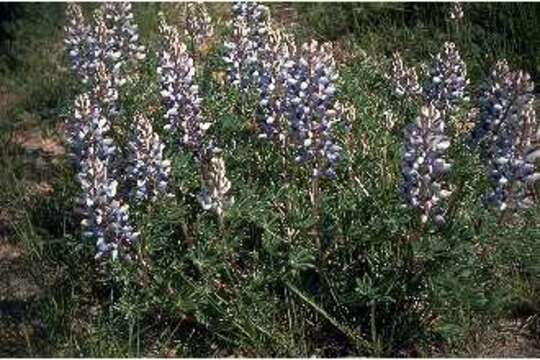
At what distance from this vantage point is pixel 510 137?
3350 millimetres

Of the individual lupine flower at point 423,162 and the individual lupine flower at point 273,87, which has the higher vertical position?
the individual lupine flower at point 273,87

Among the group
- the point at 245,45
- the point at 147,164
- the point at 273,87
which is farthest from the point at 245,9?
the point at 147,164

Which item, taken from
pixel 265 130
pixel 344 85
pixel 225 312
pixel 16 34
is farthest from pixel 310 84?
pixel 16 34

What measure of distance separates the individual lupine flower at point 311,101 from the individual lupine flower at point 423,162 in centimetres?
39

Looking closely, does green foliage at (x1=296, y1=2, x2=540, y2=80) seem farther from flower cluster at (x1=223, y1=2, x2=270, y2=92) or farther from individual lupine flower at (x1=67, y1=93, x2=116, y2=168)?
individual lupine flower at (x1=67, y1=93, x2=116, y2=168)

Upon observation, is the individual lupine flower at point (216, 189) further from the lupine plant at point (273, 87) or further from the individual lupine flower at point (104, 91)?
the individual lupine flower at point (104, 91)

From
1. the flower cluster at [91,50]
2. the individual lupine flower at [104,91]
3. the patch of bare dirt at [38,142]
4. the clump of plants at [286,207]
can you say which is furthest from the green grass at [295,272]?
the patch of bare dirt at [38,142]

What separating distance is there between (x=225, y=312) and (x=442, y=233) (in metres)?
0.97

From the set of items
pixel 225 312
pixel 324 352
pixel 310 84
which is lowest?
pixel 324 352

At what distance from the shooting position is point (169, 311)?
12.6ft

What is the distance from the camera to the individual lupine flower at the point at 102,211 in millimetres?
3494

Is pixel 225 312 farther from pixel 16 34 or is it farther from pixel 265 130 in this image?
pixel 16 34

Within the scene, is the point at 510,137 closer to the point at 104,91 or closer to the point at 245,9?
the point at 245,9

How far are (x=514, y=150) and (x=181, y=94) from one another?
4.70 feet
